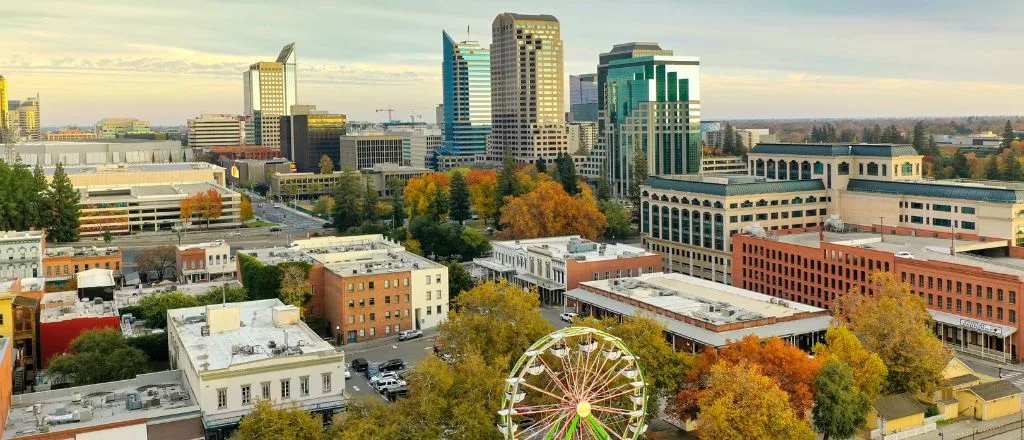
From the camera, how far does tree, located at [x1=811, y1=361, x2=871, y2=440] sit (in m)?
35.0

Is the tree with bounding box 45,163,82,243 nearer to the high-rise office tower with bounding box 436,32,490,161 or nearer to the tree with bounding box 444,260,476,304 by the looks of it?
the tree with bounding box 444,260,476,304

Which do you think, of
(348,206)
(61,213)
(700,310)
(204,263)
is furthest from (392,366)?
(61,213)

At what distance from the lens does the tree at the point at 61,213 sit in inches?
3607

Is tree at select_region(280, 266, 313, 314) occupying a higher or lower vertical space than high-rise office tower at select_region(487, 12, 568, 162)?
lower

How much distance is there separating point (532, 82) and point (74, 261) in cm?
10558

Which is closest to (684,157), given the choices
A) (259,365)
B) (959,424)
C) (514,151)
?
(514,151)

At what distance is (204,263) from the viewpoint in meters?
73.2

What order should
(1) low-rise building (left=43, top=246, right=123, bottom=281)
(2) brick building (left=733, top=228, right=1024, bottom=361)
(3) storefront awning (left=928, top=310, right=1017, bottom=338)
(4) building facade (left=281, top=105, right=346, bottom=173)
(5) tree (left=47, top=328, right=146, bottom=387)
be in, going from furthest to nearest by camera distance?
(4) building facade (left=281, top=105, right=346, bottom=173) → (1) low-rise building (left=43, top=246, right=123, bottom=281) → (2) brick building (left=733, top=228, right=1024, bottom=361) → (3) storefront awning (left=928, top=310, right=1017, bottom=338) → (5) tree (left=47, top=328, right=146, bottom=387)

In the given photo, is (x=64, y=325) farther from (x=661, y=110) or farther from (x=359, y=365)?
(x=661, y=110)

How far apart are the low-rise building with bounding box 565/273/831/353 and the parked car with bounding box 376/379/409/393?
1089 cm

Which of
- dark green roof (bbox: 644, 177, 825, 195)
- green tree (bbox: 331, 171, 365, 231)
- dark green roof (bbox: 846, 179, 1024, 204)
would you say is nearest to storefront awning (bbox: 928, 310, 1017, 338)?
dark green roof (bbox: 846, 179, 1024, 204)

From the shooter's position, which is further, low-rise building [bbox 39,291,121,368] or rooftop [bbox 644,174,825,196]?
rooftop [bbox 644,174,825,196]

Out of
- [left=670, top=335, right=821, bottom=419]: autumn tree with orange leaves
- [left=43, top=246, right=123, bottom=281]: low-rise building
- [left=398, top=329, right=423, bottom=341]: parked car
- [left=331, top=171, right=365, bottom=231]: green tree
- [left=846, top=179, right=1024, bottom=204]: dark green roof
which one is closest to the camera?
[left=670, top=335, right=821, bottom=419]: autumn tree with orange leaves

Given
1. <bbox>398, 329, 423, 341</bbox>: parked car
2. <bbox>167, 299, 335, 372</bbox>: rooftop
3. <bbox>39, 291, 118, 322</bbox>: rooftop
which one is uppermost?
<bbox>167, 299, 335, 372</bbox>: rooftop
